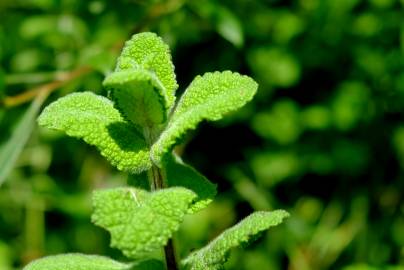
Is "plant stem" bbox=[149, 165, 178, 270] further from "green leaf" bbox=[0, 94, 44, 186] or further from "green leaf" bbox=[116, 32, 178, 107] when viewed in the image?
"green leaf" bbox=[0, 94, 44, 186]

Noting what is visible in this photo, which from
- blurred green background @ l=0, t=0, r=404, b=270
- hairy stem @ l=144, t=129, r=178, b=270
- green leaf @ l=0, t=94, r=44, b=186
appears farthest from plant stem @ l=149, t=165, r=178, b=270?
blurred green background @ l=0, t=0, r=404, b=270

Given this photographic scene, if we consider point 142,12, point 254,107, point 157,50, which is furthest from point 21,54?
point 157,50

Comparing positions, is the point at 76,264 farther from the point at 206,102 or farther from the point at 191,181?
the point at 206,102

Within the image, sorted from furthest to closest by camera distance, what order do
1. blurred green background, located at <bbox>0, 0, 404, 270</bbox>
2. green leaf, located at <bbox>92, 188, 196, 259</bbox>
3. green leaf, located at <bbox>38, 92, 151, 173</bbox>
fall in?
blurred green background, located at <bbox>0, 0, 404, 270</bbox> < green leaf, located at <bbox>38, 92, 151, 173</bbox> < green leaf, located at <bbox>92, 188, 196, 259</bbox>

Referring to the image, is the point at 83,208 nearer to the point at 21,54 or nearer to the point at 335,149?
the point at 21,54

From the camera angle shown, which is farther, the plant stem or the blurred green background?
the blurred green background

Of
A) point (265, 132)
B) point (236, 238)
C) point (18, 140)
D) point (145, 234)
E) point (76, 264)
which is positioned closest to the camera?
point (145, 234)

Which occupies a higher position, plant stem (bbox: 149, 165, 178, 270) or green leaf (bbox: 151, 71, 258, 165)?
green leaf (bbox: 151, 71, 258, 165)

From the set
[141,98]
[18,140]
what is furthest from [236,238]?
[18,140]
